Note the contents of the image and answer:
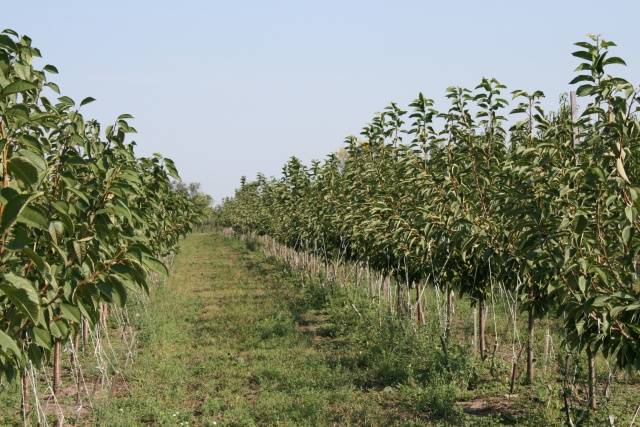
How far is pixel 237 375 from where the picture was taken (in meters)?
10.2

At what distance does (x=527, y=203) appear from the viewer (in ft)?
19.3

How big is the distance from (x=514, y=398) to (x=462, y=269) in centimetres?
189

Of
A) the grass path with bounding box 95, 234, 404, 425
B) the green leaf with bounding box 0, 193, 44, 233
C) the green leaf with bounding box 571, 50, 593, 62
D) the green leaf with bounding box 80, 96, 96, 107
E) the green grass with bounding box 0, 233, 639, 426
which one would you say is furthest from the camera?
the grass path with bounding box 95, 234, 404, 425

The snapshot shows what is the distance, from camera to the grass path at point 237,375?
7930 mm

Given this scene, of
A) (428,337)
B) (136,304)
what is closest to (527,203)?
(428,337)

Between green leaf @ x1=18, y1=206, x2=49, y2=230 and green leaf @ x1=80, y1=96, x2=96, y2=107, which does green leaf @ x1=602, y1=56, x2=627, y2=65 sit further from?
green leaf @ x1=18, y1=206, x2=49, y2=230

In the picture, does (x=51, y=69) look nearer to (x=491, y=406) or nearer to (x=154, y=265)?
(x=154, y=265)

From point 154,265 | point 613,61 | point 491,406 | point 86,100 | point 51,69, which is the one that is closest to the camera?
point 154,265

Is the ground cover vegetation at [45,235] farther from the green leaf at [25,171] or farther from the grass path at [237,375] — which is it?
the grass path at [237,375]

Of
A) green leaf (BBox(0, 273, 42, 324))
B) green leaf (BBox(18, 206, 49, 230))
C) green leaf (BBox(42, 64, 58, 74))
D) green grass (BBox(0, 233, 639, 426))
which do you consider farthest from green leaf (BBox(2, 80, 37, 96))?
green grass (BBox(0, 233, 639, 426))

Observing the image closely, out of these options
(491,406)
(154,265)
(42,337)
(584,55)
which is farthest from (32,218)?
(491,406)

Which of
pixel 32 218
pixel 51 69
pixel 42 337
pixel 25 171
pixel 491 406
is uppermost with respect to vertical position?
pixel 51 69

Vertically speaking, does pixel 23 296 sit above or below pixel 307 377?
above

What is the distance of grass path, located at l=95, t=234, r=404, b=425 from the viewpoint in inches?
312
